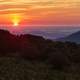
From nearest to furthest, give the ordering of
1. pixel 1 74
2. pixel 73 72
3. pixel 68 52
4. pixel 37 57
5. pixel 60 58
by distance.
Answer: pixel 1 74 < pixel 73 72 < pixel 60 58 < pixel 37 57 < pixel 68 52

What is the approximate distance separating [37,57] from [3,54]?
10.9 ft

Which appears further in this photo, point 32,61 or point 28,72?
point 32,61

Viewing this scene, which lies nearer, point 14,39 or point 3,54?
point 3,54

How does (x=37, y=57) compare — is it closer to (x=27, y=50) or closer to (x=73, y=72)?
(x=27, y=50)

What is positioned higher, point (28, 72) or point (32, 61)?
point (28, 72)

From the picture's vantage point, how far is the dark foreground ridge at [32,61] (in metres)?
27.6

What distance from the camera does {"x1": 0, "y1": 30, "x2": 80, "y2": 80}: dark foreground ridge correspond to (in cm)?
2755

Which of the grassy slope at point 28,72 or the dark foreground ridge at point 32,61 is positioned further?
the dark foreground ridge at point 32,61

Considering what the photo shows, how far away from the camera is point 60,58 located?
33375mm

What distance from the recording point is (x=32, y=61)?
112ft

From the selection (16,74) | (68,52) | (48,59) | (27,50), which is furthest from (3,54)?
(16,74)

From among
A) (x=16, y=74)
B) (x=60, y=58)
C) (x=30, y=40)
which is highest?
(x=16, y=74)

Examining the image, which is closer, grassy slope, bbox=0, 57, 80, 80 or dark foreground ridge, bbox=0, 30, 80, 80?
grassy slope, bbox=0, 57, 80, 80

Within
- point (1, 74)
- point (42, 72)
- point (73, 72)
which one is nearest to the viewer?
point (1, 74)
